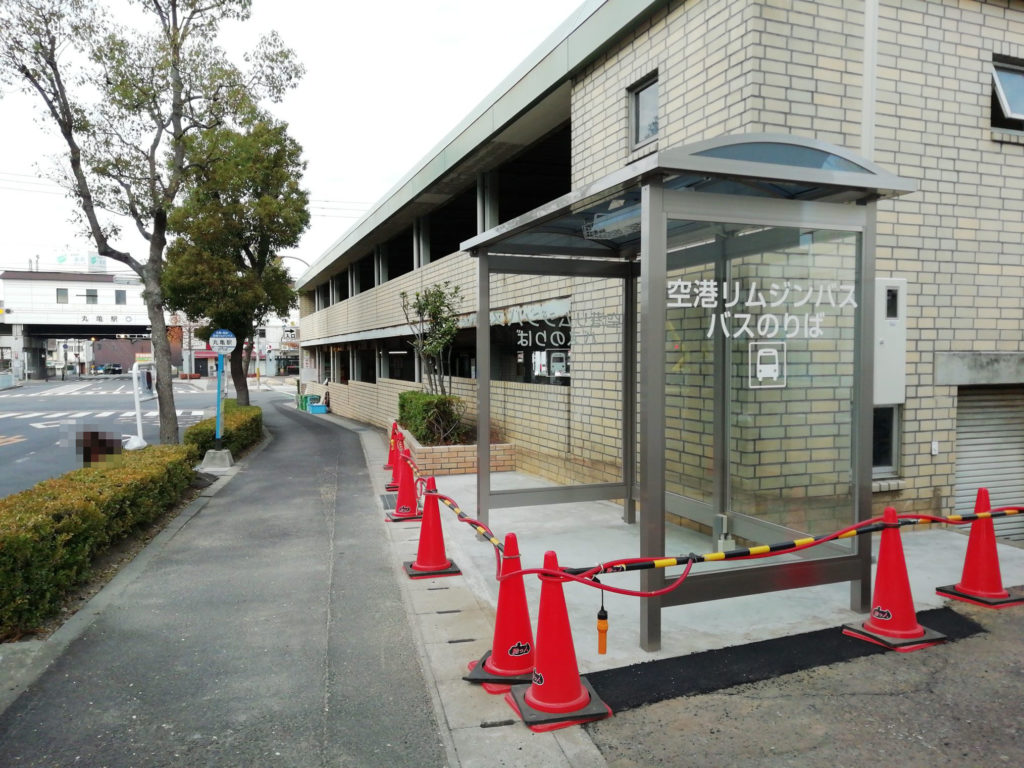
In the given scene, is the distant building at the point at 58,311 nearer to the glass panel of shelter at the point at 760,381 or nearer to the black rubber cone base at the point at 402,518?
the black rubber cone base at the point at 402,518

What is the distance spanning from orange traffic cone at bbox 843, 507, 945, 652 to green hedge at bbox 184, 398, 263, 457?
10.5 m

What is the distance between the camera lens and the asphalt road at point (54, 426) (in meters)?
13.5

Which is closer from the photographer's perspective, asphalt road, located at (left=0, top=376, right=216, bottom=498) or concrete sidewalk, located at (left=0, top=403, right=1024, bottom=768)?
concrete sidewalk, located at (left=0, top=403, right=1024, bottom=768)

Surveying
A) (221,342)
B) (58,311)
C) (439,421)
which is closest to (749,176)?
(439,421)

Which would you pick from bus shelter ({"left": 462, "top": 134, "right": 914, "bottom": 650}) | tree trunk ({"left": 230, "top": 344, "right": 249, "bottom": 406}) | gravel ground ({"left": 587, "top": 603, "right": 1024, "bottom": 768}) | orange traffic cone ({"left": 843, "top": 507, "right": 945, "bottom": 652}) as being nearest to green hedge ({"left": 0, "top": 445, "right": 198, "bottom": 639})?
bus shelter ({"left": 462, "top": 134, "right": 914, "bottom": 650})

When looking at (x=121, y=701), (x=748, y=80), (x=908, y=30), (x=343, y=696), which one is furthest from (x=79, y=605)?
(x=908, y=30)

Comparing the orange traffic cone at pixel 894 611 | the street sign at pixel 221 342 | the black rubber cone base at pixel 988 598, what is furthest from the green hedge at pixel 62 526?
the street sign at pixel 221 342

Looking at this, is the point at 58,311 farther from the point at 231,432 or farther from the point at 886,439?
the point at 886,439

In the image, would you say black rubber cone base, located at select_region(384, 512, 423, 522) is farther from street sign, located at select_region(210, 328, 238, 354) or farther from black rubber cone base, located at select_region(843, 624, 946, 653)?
street sign, located at select_region(210, 328, 238, 354)

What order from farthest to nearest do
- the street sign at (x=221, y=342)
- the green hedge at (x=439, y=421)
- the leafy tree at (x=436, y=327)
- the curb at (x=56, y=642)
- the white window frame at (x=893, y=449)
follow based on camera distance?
the street sign at (x=221, y=342) < the leafy tree at (x=436, y=327) < the green hedge at (x=439, y=421) < the white window frame at (x=893, y=449) < the curb at (x=56, y=642)

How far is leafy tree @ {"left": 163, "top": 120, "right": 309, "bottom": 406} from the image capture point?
1983cm

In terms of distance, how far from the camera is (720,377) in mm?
6617

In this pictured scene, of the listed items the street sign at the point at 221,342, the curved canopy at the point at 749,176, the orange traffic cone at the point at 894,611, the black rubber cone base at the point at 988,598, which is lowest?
the black rubber cone base at the point at 988,598

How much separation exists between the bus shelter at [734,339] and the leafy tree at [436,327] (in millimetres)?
6289
